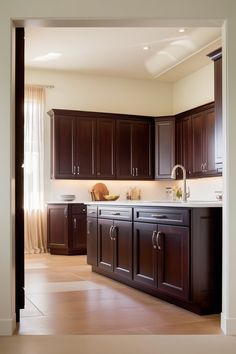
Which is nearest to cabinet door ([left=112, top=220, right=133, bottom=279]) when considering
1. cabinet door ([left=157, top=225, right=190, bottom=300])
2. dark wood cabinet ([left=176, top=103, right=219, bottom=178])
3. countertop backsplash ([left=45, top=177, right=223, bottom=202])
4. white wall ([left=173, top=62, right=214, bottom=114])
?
cabinet door ([left=157, top=225, right=190, bottom=300])

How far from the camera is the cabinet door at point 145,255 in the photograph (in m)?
4.76

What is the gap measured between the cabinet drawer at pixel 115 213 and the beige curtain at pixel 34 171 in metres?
2.79

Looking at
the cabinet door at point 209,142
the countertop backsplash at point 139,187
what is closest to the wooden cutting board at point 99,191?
the countertop backsplash at point 139,187

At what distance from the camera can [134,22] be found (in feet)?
12.4

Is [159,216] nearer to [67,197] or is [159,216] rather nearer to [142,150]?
[67,197]

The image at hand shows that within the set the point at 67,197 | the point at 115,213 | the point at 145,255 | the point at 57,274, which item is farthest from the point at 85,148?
the point at 145,255

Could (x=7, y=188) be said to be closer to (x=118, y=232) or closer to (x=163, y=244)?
(x=163, y=244)

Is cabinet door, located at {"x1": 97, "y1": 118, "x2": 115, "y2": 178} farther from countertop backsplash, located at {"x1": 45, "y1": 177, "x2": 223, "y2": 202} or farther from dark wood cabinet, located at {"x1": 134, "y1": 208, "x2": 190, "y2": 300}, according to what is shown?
dark wood cabinet, located at {"x1": 134, "y1": 208, "x2": 190, "y2": 300}

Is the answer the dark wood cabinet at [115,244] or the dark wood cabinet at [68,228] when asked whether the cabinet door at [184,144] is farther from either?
the dark wood cabinet at [115,244]

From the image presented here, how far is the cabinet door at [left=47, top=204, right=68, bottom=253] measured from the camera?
27.5ft

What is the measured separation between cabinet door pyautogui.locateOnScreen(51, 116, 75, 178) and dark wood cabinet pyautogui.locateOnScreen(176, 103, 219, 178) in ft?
6.48

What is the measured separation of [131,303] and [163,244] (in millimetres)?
630

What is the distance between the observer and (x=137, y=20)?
12.2 feet

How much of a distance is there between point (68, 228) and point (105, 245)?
247 cm
